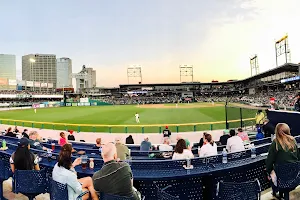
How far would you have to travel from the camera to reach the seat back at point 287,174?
373 cm

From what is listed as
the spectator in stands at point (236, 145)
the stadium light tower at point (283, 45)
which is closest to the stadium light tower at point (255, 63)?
the stadium light tower at point (283, 45)

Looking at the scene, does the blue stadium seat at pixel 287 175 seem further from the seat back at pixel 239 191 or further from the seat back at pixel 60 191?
the seat back at pixel 60 191

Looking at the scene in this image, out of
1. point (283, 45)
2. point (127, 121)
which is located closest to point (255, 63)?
point (283, 45)

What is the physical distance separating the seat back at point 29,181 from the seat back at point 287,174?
4.54 m

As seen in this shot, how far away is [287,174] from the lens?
3.76 meters

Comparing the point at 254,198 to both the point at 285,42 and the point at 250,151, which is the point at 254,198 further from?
the point at 285,42

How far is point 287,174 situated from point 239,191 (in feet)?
4.06

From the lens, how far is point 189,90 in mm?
109875

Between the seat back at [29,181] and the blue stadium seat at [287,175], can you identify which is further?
the seat back at [29,181]

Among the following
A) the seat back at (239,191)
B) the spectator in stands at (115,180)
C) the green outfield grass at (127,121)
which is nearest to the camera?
the spectator in stands at (115,180)

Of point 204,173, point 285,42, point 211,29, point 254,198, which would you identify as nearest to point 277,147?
point 254,198

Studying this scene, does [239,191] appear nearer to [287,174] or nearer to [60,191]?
[287,174]

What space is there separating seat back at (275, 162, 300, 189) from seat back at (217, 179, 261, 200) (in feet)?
2.52

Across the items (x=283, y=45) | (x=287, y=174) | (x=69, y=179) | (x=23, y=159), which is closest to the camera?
(x=69, y=179)
